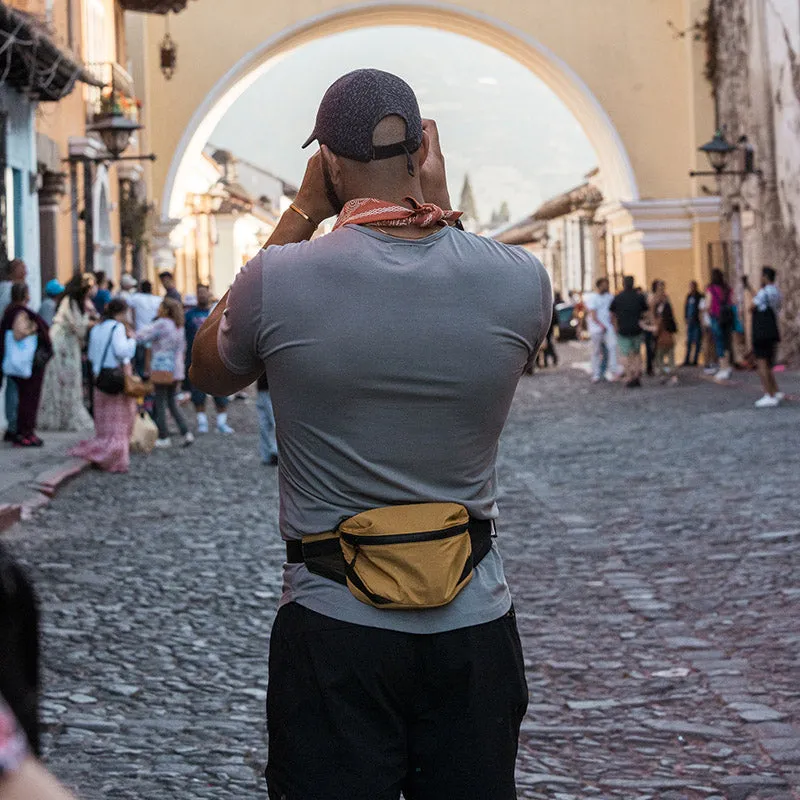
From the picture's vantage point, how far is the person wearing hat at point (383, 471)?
93.6 inches

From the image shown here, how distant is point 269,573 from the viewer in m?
7.98

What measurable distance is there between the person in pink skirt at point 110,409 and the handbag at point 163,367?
2.16 metres

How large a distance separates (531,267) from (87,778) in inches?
102

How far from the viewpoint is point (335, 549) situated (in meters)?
2.40

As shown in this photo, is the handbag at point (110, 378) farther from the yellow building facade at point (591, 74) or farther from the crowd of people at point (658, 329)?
the yellow building facade at point (591, 74)

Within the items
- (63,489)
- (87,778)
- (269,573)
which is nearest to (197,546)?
(269,573)

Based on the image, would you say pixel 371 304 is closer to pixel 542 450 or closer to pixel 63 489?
pixel 63 489

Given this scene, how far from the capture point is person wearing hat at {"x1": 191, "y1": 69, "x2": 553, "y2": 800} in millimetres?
2377

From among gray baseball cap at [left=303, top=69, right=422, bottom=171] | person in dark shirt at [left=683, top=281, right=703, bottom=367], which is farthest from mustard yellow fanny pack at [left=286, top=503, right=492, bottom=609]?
person in dark shirt at [left=683, top=281, right=703, bottom=367]

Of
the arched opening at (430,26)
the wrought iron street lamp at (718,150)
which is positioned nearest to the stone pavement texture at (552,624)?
the wrought iron street lamp at (718,150)

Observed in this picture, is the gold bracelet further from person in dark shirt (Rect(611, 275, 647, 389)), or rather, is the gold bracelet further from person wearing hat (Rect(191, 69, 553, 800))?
person in dark shirt (Rect(611, 275, 647, 389))

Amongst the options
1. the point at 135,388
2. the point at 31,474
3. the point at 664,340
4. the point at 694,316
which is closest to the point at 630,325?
the point at 664,340

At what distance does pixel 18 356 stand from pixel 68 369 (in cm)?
209

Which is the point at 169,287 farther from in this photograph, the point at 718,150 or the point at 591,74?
the point at 591,74
